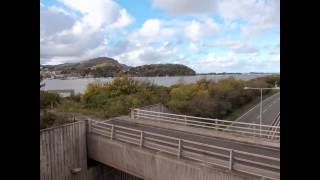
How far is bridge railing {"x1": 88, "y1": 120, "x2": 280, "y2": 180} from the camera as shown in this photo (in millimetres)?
8195

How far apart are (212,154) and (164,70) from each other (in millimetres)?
25634

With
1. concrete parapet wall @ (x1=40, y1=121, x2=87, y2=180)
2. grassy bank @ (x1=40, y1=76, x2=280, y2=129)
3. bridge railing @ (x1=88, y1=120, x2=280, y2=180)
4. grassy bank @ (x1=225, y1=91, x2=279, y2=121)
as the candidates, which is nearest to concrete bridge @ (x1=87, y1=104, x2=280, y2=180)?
bridge railing @ (x1=88, y1=120, x2=280, y2=180)

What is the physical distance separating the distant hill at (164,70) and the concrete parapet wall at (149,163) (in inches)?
766

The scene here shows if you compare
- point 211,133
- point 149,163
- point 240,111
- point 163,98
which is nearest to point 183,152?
point 149,163

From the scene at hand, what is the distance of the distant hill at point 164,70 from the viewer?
109 feet

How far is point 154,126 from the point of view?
613 inches

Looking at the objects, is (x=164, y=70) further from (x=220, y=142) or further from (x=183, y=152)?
(x=183, y=152)
